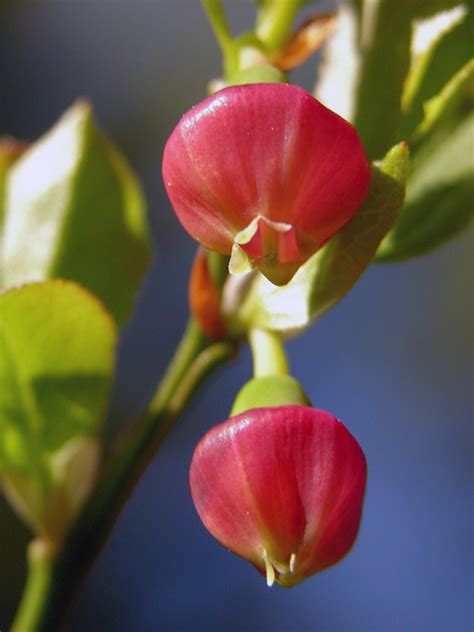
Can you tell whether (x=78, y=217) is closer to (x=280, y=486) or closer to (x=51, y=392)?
(x=51, y=392)

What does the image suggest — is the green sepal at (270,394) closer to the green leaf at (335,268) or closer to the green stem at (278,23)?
the green leaf at (335,268)

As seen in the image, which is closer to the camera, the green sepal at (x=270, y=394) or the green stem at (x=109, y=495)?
the green sepal at (x=270, y=394)

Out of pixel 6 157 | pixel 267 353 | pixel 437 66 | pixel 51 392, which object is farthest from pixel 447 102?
pixel 6 157

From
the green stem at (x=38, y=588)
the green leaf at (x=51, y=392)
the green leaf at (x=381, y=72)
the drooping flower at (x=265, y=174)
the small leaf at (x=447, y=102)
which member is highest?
the drooping flower at (x=265, y=174)

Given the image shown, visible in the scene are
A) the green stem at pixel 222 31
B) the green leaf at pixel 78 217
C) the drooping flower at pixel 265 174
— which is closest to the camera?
the drooping flower at pixel 265 174

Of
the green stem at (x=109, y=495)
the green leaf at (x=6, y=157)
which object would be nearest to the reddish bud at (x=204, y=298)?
the green stem at (x=109, y=495)

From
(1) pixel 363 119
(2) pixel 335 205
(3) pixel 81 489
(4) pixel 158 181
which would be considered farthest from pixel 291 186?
(4) pixel 158 181

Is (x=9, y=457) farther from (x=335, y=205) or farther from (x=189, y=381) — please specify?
(x=335, y=205)
